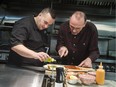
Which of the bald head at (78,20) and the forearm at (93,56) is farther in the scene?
the forearm at (93,56)

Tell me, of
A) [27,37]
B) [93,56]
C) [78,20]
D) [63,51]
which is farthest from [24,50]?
[93,56]

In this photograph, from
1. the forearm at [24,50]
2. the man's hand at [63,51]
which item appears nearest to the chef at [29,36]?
the forearm at [24,50]

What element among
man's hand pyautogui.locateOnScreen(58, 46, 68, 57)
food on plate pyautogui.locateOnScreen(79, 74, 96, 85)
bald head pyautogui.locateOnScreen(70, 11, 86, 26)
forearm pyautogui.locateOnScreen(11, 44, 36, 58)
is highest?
bald head pyautogui.locateOnScreen(70, 11, 86, 26)

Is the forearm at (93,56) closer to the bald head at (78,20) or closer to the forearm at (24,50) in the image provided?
the bald head at (78,20)

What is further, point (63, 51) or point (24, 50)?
point (63, 51)

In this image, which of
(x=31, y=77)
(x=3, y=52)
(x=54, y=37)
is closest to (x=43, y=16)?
(x=31, y=77)

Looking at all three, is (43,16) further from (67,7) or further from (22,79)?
(67,7)

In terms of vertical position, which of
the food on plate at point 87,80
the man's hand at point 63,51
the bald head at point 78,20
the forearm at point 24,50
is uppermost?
the bald head at point 78,20

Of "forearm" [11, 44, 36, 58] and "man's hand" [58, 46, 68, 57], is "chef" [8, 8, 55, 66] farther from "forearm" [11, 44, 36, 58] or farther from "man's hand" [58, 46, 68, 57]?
"man's hand" [58, 46, 68, 57]

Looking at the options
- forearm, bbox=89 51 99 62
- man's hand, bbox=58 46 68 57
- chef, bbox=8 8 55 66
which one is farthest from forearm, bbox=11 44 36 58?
forearm, bbox=89 51 99 62

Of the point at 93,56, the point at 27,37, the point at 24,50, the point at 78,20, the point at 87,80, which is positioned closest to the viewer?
the point at 87,80

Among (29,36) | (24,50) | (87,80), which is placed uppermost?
(29,36)

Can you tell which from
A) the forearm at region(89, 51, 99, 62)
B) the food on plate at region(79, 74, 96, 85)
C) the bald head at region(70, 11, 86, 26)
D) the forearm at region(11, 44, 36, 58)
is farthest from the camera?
the forearm at region(89, 51, 99, 62)

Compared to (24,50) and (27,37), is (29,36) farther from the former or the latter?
(24,50)
